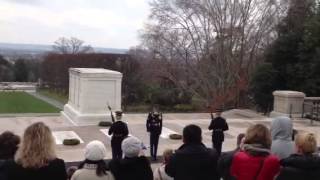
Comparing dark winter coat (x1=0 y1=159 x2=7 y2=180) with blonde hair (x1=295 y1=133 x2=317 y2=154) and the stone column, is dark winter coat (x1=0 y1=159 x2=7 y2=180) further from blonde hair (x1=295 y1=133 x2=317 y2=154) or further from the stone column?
the stone column

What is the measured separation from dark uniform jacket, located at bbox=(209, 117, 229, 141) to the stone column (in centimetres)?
982

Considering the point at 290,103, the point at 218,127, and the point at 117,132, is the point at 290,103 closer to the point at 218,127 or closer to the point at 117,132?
the point at 218,127

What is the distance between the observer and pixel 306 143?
196 inches

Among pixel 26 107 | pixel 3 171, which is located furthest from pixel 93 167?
pixel 26 107

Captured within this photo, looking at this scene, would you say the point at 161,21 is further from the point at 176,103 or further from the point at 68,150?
the point at 68,150

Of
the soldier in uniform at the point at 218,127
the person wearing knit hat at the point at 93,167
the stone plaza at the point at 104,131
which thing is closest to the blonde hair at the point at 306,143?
the person wearing knit hat at the point at 93,167

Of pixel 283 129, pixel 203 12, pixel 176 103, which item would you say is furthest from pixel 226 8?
pixel 283 129

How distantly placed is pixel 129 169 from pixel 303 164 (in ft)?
5.69

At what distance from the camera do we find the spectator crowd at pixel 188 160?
14.8ft

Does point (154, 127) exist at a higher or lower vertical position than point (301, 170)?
lower

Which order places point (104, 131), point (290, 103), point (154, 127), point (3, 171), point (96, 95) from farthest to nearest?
point (290, 103), point (96, 95), point (104, 131), point (154, 127), point (3, 171)

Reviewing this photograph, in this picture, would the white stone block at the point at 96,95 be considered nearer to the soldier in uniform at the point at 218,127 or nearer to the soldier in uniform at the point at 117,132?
the soldier in uniform at the point at 218,127

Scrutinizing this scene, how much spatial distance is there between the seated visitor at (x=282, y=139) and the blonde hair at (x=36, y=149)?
99.5 inches

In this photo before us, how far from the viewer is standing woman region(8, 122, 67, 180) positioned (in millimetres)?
Answer: 4473
